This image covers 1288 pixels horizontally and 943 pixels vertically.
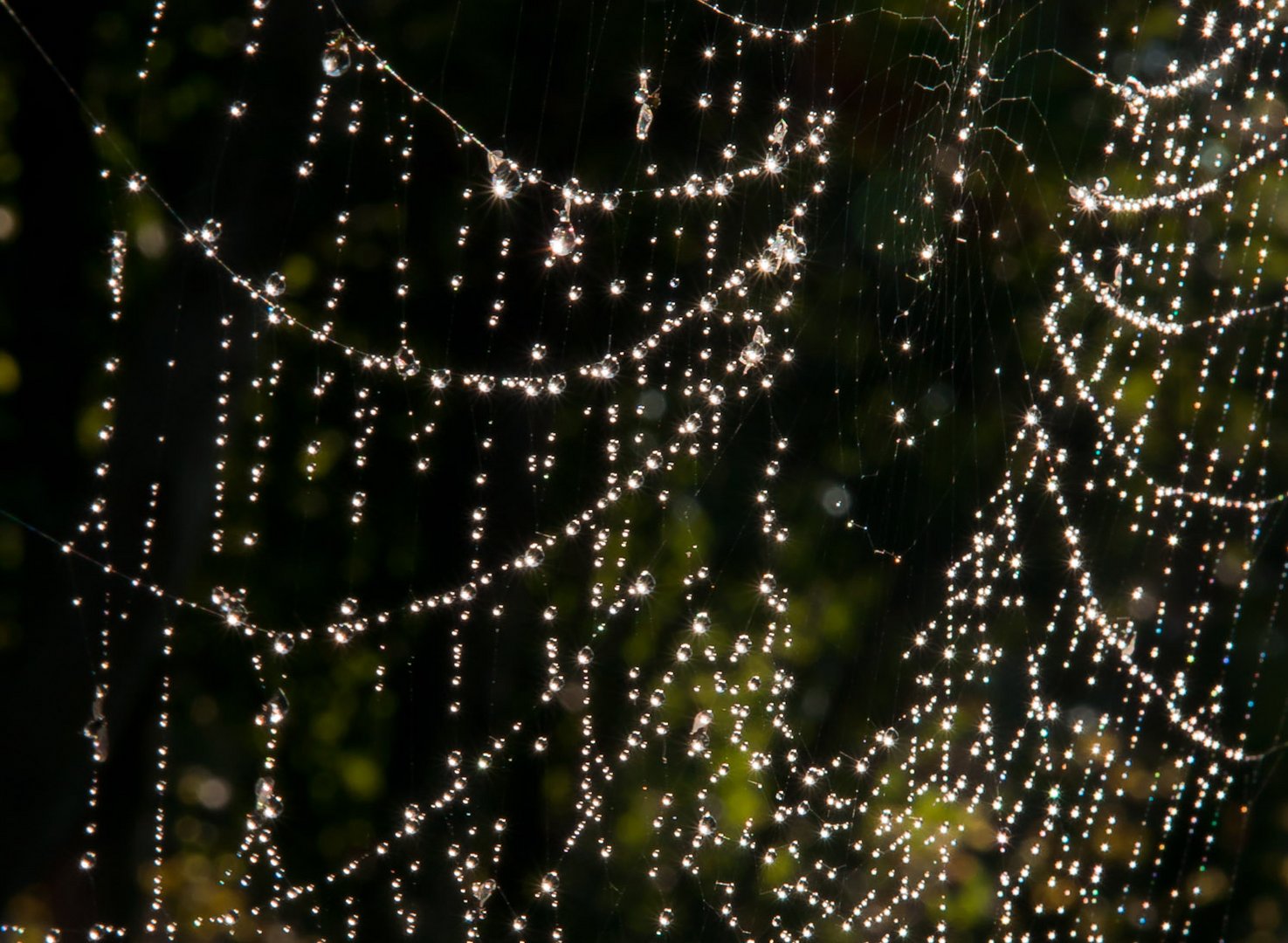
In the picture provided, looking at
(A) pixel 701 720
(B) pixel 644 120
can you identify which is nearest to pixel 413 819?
(A) pixel 701 720

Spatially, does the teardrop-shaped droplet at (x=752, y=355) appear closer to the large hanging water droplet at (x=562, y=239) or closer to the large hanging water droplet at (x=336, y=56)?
the large hanging water droplet at (x=562, y=239)

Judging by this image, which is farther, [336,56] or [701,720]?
[701,720]

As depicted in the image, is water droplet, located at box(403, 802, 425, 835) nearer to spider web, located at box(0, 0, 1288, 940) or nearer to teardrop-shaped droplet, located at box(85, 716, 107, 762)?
spider web, located at box(0, 0, 1288, 940)

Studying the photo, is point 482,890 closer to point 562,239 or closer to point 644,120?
point 562,239

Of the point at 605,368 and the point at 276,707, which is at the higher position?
the point at 605,368

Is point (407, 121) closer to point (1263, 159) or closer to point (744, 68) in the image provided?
point (744, 68)

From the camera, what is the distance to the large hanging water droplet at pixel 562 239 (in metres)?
1.31

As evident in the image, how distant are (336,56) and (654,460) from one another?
62cm

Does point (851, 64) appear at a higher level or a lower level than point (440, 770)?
higher

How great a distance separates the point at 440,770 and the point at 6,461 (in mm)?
665

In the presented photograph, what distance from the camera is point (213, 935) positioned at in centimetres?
143

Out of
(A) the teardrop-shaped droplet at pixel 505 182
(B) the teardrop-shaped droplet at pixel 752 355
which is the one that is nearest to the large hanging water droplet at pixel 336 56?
(A) the teardrop-shaped droplet at pixel 505 182

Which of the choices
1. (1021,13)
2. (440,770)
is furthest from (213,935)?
(1021,13)

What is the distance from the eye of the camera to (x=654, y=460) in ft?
4.96
